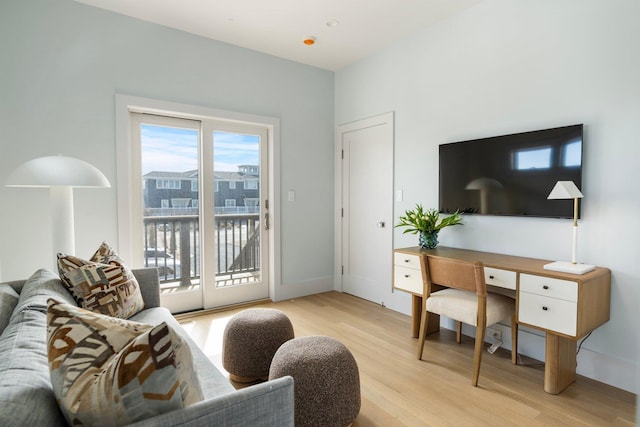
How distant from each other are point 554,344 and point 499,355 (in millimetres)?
608

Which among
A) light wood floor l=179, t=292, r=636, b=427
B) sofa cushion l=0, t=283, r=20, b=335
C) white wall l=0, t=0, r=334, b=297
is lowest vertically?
light wood floor l=179, t=292, r=636, b=427

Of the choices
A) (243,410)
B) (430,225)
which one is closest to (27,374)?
(243,410)

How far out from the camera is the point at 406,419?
1890 mm

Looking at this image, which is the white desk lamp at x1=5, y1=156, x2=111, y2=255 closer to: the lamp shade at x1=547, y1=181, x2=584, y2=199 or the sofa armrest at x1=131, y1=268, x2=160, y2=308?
the sofa armrest at x1=131, y1=268, x2=160, y2=308

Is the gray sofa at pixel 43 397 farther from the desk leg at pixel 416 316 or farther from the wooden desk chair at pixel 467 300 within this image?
the desk leg at pixel 416 316

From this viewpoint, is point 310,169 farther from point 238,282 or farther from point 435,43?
point 435,43

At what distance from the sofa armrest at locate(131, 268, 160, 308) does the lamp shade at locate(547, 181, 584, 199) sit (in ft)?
8.79

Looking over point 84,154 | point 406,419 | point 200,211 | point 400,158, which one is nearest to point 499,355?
point 406,419

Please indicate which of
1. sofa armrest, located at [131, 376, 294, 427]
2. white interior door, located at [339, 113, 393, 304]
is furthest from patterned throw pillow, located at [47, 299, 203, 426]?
white interior door, located at [339, 113, 393, 304]

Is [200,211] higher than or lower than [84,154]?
lower

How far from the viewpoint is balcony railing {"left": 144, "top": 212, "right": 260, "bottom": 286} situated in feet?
11.1

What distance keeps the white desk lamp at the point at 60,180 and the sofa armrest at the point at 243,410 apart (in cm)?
163

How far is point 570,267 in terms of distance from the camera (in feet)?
7.07

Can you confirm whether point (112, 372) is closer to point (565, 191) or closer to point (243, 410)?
point (243, 410)
